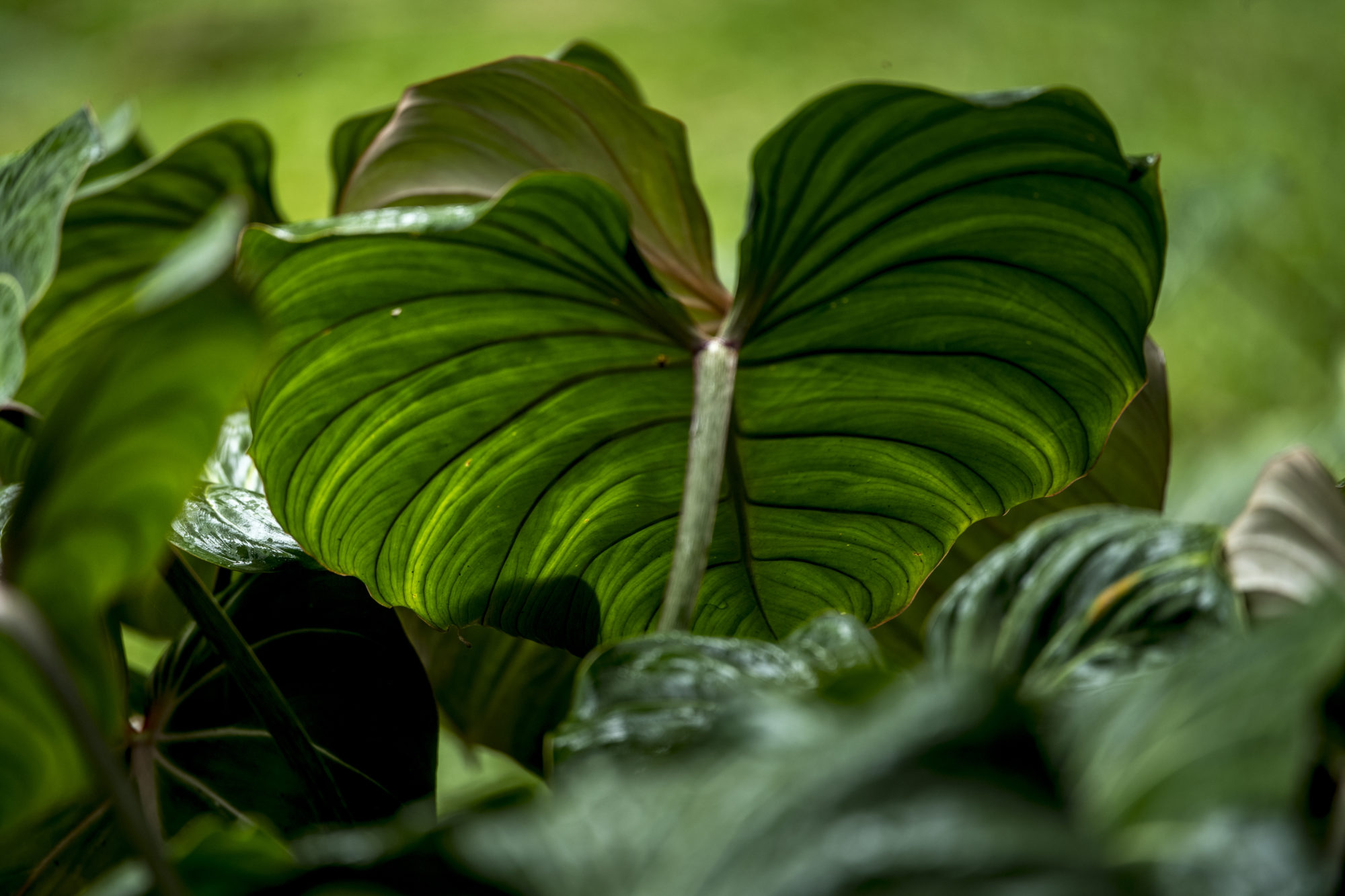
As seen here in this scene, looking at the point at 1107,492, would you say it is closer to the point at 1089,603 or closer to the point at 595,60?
the point at 1089,603


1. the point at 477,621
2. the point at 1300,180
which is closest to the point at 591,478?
the point at 477,621

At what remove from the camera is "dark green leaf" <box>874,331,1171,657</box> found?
64 centimetres

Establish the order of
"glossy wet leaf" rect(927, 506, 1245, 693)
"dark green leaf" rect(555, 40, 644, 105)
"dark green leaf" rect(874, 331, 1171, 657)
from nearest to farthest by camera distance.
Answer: "glossy wet leaf" rect(927, 506, 1245, 693)
"dark green leaf" rect(874, 331, 1171, 657)
"dark green leaf" rect(555, 40, 644, 105)

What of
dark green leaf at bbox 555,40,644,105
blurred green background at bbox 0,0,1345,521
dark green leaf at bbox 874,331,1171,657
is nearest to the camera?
dark green leaf at bbox 874,331,1171,657

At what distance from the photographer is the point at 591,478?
54 centimetres

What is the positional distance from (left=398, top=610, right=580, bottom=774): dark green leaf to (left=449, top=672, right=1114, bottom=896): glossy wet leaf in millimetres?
489

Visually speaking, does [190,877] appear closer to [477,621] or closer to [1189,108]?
[477,621]

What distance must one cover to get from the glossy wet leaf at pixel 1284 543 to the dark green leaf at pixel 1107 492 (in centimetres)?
29

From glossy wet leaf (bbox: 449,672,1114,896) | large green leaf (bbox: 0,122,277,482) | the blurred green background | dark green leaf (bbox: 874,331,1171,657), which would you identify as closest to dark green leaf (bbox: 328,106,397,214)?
large green leaf (bbox: 0,122,277,482)

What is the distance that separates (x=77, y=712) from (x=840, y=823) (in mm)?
178

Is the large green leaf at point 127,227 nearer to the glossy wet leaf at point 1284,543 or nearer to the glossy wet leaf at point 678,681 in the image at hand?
the glossy wet leaf at point 678,681

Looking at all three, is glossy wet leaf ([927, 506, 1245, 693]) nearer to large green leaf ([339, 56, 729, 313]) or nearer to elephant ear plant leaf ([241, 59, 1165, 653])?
elephant ear plant leaf ([241, 59, 1165, 653])

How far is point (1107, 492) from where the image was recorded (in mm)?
663

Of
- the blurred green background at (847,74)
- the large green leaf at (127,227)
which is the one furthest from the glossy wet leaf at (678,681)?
the blurred green background at (847,74)
